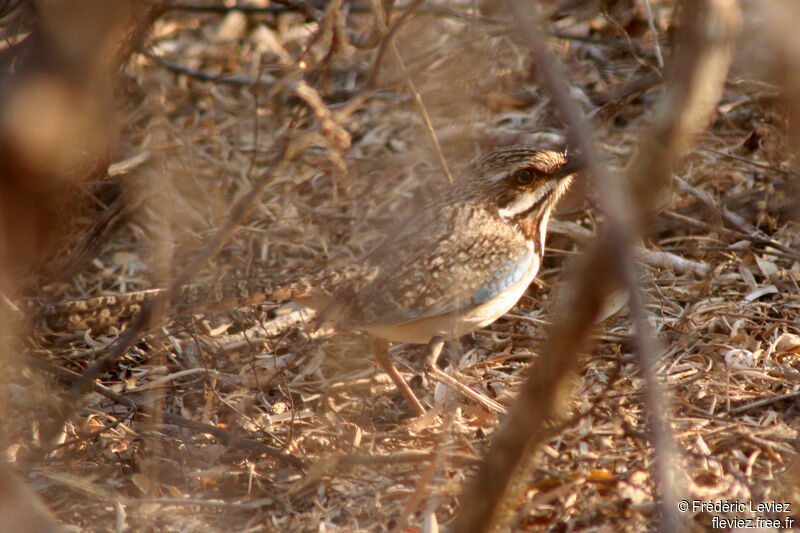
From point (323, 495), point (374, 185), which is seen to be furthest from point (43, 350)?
point (374, 185)

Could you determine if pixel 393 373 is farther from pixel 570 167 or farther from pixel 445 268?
pixel 570 167

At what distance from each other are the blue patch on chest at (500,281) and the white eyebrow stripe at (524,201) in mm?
418

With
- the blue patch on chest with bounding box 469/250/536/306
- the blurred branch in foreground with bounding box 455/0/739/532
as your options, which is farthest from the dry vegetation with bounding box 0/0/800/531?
the blurred branch in foreground with bounding box 455/0/739/532

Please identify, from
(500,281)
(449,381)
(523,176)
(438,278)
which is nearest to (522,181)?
(523,176)

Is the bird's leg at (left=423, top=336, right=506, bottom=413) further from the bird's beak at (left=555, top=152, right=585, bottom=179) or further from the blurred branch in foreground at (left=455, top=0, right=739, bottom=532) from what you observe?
the blurred branch in foreground at (left=455, top=0, right=739, bottom=532)

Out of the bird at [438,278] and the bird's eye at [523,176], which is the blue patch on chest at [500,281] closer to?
the bird at [438,278]

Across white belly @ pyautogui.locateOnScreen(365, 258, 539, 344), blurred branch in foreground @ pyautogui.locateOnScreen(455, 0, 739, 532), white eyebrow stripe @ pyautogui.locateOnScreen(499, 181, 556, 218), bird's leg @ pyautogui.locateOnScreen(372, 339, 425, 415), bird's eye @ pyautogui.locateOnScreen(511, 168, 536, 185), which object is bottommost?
bird's leg @ pyautogui.locateOnScreen(372, 339, 425, 415)

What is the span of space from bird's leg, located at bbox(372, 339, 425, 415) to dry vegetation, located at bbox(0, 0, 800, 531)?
4.1 inches

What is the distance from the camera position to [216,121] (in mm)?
8219

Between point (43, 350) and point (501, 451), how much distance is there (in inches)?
151

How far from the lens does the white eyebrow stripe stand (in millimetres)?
5527

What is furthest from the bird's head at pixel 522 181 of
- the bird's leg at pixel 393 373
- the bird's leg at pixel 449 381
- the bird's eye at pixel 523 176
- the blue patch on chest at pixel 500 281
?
the bird's leg at pixel 393 373

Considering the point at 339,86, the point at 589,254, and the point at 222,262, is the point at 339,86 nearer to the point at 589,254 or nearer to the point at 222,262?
the point at 222,262

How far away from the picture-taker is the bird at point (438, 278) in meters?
5.09
